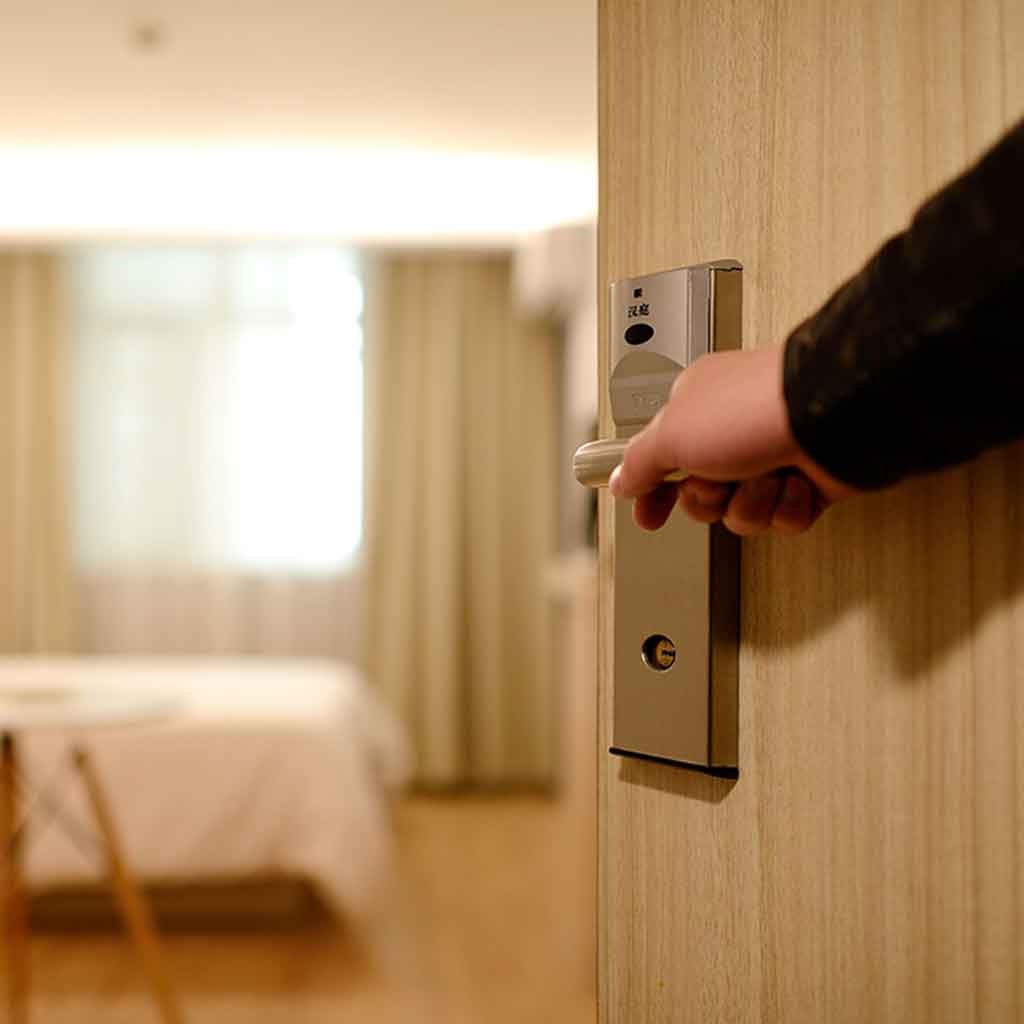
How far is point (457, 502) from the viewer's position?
201 inches

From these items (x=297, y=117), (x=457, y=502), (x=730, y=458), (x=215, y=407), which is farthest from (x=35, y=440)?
(x=730, y=458)

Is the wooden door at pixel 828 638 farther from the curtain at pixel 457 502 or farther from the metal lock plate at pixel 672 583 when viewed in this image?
the curtain at pixel 457 502

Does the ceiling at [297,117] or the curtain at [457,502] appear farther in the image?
the curtain at [457,502]

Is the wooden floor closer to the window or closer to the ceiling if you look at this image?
the window

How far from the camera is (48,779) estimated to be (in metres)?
2.96

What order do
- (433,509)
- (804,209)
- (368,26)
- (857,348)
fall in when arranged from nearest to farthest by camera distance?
(857,348), (804,209), (368,26), (433,509)

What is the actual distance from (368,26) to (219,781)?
1.98 metres

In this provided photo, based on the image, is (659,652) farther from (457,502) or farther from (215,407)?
(215,407)

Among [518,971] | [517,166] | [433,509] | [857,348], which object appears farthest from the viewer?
[433,509]

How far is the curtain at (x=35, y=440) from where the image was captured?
5.01m

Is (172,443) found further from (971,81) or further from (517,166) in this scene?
(971,81)

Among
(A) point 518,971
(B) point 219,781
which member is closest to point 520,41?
(B) point 219,781

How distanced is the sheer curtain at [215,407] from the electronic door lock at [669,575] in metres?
4.55

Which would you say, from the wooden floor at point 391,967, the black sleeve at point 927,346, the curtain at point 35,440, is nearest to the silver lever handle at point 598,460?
the black sleeve at point 927,346
